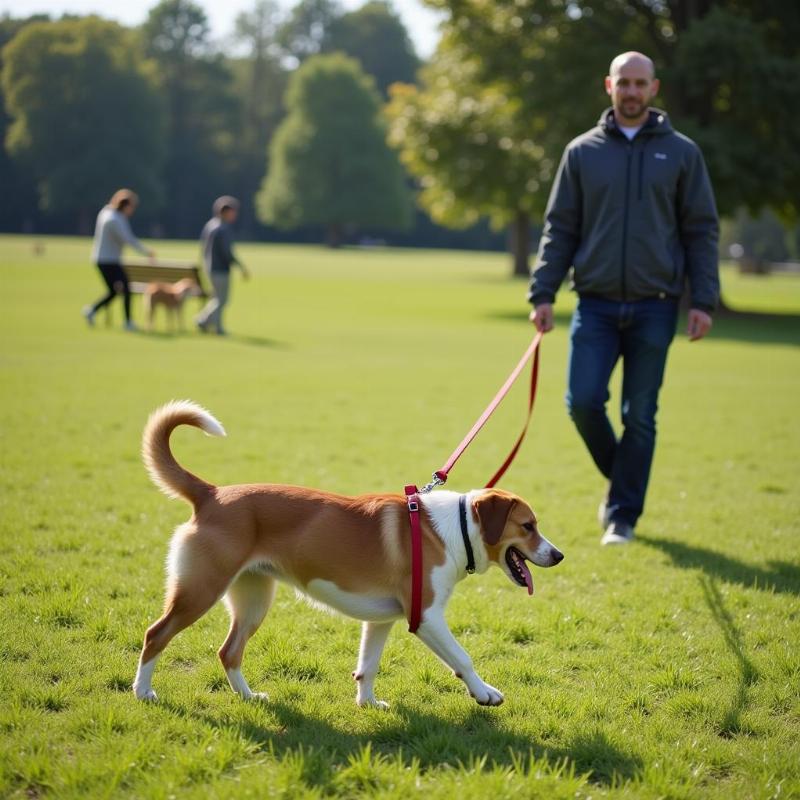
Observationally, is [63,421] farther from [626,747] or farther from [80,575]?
[626,747]

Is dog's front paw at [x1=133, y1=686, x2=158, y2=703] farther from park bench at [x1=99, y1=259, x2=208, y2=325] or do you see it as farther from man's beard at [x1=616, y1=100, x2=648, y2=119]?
park bench at [x1=99, y1=259, x2=208, y2=325]

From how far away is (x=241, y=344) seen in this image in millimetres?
18984

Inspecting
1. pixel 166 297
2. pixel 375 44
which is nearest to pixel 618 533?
pixel 166 297

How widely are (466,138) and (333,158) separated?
5237cm

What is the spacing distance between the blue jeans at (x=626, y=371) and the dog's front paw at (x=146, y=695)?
3751 mm

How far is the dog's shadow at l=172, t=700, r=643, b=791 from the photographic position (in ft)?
12.1

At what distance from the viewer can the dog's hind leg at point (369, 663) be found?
4.26 metres

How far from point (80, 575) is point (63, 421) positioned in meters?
5.46

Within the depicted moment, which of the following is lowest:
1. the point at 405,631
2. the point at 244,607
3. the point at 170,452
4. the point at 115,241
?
the point at 405,631

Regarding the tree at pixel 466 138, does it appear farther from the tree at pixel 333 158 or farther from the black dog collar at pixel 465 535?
the tree at pixel 333 158

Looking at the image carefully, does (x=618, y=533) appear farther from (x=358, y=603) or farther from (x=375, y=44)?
(x=375, y=44)

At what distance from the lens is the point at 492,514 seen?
4.25 m

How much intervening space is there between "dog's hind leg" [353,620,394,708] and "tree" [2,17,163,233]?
84.6 m

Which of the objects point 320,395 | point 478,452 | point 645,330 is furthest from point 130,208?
point 645,330
